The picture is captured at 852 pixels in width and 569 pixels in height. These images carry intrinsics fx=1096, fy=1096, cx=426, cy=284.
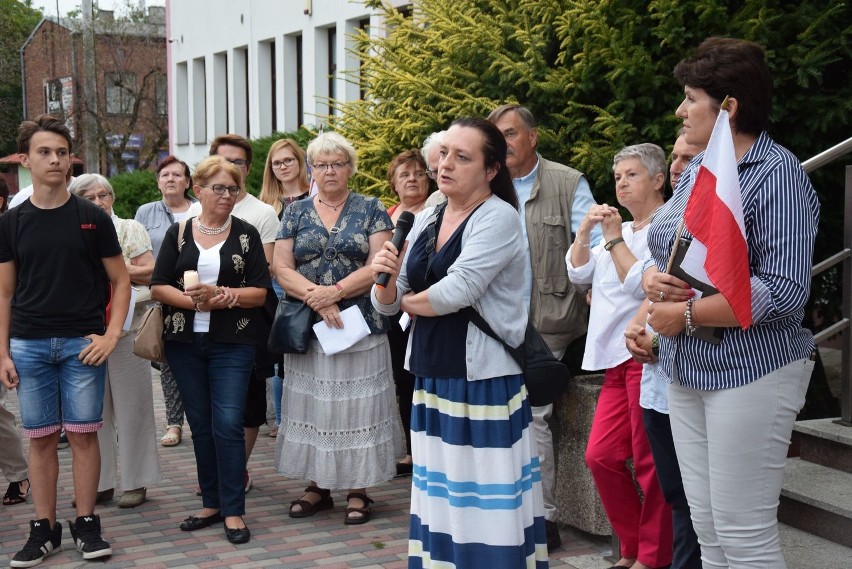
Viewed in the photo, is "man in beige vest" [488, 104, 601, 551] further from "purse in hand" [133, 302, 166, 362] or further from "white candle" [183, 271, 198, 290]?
"purse in hand" [133, 302, 166, 362]

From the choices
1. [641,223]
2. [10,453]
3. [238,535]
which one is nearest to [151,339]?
[238,535]

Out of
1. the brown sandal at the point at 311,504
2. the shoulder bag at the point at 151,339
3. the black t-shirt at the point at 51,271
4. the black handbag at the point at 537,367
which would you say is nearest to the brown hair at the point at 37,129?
the black t-shirt at the point at 51,271

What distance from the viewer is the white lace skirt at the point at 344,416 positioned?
6332mm

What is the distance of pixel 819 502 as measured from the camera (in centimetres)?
484

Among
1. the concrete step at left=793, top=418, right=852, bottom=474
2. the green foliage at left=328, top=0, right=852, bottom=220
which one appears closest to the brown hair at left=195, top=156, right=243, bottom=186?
the green foliage at left=328, top=0, right=852, bottom=220

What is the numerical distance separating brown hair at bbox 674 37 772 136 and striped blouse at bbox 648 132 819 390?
0.29 feet

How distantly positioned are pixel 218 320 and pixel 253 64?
66.7 feet

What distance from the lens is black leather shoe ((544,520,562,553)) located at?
566 cm

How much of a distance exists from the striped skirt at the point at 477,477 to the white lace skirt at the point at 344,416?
1767 millimetres

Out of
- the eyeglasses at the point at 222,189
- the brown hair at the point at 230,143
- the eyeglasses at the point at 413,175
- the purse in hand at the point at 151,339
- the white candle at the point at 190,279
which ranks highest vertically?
the brown hair at the point at 230,143

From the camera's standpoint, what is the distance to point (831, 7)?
618cm

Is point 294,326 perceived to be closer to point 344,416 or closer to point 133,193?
point 344,416

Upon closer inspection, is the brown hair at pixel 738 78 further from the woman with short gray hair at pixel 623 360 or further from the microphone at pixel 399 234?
the microphone at pixel 399 234

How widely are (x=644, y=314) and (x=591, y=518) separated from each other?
5.92ft
